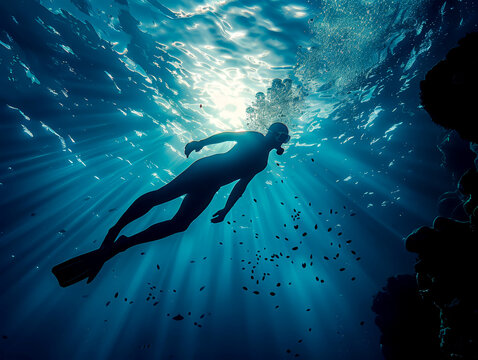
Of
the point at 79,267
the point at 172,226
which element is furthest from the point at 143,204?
the point at 79,267

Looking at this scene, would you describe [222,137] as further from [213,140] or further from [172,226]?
[172,226]

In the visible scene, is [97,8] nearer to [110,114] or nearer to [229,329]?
[110,114]

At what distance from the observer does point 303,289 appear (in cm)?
5434

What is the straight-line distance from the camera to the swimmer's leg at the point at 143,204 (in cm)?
330

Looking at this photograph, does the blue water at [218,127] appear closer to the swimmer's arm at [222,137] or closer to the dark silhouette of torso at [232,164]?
the dark silhouette of torso at [232,164]

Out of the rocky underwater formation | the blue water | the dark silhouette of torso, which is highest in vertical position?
the blue water

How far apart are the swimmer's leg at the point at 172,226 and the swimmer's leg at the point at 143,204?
0.16 metres

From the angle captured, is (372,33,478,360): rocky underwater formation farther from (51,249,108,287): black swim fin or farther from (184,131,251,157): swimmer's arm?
(51,249,108,287): black swim fin

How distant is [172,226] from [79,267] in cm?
147

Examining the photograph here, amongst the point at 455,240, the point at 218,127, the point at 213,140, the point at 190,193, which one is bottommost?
the point at 455,240

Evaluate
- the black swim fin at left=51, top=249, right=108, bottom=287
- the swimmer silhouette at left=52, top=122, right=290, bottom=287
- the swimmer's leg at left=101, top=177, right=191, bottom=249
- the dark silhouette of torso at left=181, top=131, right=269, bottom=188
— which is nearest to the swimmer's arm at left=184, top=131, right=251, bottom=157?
the swimmer silhouette at left=52, top=122, right=290, bottom=287

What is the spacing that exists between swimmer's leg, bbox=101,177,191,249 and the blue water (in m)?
6.04

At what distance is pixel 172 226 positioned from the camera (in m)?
3.79

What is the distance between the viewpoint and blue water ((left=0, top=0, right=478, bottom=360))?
8.91m
